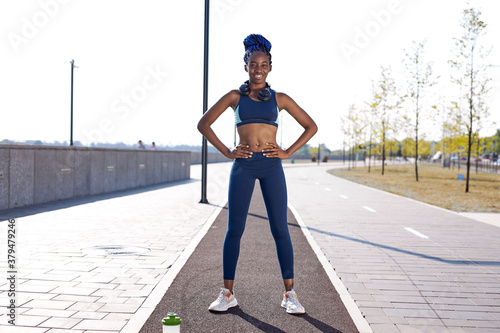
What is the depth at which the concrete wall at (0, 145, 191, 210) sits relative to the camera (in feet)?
32.6

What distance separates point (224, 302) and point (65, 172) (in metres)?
9.55

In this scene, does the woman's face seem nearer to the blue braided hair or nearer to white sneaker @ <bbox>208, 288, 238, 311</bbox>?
the blue braided hair

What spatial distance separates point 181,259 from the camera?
5.70m

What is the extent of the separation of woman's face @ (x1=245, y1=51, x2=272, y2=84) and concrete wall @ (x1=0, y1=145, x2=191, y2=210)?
24.7 ft

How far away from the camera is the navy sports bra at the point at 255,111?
3.89 meters

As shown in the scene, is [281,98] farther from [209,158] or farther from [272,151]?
[209,158]

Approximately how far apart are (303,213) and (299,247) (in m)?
4.05

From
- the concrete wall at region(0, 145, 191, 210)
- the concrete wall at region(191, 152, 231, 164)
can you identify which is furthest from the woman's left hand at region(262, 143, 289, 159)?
Answer: the concrete wall at region(191, 152, 231, 164)

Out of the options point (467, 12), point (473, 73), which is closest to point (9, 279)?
point (473, 73)

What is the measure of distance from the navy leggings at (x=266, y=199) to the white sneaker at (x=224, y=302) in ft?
0.44

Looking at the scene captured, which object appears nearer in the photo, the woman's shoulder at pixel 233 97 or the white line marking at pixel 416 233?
the woman's shoulder at pixel 233 97

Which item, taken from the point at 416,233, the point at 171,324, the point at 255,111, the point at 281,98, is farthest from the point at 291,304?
the point at 416,233

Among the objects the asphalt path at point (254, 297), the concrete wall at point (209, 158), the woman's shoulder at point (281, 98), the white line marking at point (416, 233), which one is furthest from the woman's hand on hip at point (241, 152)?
the concrete wall at point (209, 158)

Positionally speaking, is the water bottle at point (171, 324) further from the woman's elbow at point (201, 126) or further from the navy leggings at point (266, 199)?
the woman's elbow at point (201, 126)
